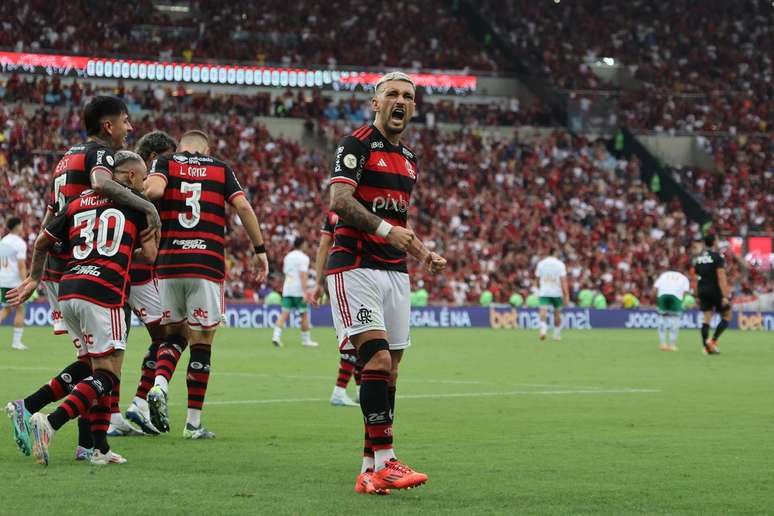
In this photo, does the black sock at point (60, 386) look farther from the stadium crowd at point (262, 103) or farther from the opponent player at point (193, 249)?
the stadium crowd at point (262, 103)

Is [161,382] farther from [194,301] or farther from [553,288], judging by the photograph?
[553,288]

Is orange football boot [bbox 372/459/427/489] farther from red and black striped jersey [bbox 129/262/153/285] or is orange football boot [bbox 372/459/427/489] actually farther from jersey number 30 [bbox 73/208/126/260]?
red and black striped jersey [bbox 129/262/153/285]

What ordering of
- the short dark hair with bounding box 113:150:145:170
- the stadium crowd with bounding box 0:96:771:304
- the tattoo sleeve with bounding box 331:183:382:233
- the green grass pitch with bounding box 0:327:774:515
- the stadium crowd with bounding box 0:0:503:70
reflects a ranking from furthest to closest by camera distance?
the stadium crowd with bounding box 0:0:503:70 → the stadium crowd with bounding box 0:96:771:304 → the short dark hair with bounding box 113:150:145:170 → the tattoo sleeve with bounding box 331:183:382:233 → the green grass pitch with bounding box 0:327:774:515

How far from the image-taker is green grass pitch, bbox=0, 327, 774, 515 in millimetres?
7629

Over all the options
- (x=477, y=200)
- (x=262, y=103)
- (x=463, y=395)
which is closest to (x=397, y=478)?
(x=463, y=395)

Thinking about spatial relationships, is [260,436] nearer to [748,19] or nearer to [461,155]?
[461,155]

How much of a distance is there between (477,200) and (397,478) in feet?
143

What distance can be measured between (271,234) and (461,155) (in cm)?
1168

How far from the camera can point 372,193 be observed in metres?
8.55

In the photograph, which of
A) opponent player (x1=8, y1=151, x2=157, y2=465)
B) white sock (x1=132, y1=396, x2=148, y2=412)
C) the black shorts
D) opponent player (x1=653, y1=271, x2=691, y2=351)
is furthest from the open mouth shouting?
opponent player (x1=653, y1=271, x2=691, y2=351)

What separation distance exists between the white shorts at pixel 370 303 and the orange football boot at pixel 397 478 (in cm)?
94

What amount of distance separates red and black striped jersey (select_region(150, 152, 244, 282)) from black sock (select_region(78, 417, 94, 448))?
2126 millimetres

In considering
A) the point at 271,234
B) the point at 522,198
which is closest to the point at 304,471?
the point at 271,234

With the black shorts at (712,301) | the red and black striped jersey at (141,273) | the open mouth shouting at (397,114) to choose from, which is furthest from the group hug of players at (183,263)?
the black shorts at (712,301)
